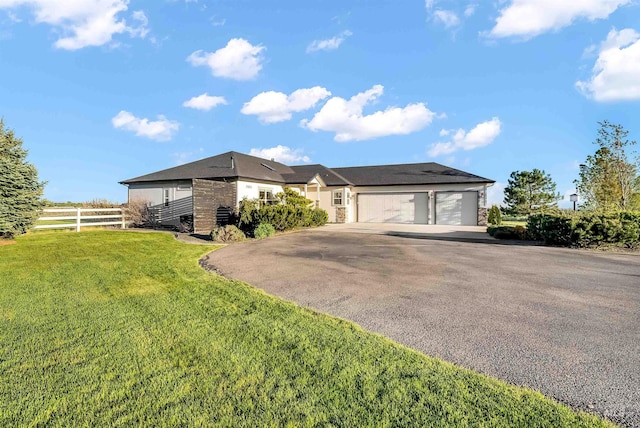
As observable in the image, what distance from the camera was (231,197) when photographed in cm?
1741

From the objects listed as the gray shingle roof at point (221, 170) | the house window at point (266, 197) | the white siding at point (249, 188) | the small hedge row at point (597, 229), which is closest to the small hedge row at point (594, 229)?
the small hedge row at point (597, 229)

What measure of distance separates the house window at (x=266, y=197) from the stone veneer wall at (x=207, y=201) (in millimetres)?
3521

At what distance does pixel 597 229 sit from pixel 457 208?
11.9 metres

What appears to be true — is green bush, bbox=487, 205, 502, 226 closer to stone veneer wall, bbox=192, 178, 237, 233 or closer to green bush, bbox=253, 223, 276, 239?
green bush, bbox=253, 223, 276, 239

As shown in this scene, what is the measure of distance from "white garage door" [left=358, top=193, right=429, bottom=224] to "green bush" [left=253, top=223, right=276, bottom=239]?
39.1 feet

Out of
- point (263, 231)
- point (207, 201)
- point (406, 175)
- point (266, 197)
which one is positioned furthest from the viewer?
point (406, 175)

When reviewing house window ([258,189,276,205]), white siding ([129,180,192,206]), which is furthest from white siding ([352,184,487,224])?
white siding ([129,180,192,206])

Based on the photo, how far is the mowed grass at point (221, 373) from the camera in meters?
2.29

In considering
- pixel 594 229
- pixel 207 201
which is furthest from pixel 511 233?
pixel 207 201

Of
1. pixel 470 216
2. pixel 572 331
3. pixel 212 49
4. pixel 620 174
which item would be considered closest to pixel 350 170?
pixel 470 216

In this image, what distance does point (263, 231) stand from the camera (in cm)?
1418

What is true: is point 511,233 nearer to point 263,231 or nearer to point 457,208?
point 457,208

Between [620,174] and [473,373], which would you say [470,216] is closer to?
[620,174]

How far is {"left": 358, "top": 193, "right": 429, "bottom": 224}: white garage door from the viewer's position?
77.3 feet
